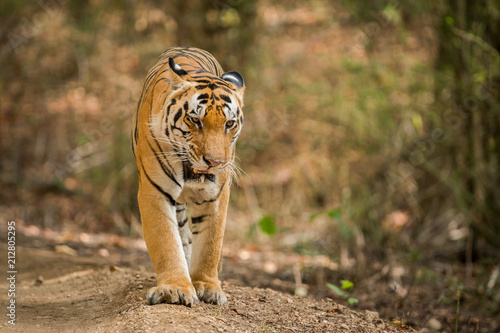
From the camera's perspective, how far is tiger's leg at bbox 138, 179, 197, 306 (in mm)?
3818

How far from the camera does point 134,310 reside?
3.76 m

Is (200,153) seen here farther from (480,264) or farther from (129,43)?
(129,43)

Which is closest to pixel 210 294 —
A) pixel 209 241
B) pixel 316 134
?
pixel 209 241

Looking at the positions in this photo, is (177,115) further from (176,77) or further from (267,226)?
(267,226)

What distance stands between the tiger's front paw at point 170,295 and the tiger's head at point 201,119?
0.79 metres

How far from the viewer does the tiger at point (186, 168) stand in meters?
3.80

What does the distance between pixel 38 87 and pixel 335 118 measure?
21.2 feet

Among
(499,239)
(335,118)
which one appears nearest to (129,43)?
(335,118)

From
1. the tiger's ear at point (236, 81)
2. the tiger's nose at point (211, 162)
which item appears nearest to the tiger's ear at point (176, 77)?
the tiger's ear at point (236, 81)

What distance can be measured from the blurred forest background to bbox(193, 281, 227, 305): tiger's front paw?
2.11 meters

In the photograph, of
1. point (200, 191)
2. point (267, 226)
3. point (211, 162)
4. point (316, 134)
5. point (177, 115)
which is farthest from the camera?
point (316, 134)

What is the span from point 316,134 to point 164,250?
23.0 feet

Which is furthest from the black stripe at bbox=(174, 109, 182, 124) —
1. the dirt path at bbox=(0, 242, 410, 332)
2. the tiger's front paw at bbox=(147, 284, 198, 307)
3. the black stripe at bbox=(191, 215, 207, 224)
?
the dirt path at bbox=(0, 242, 410, 332)

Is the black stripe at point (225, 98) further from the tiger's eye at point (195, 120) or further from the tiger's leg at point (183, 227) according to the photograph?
the tiger's leg at point (183, 227)
